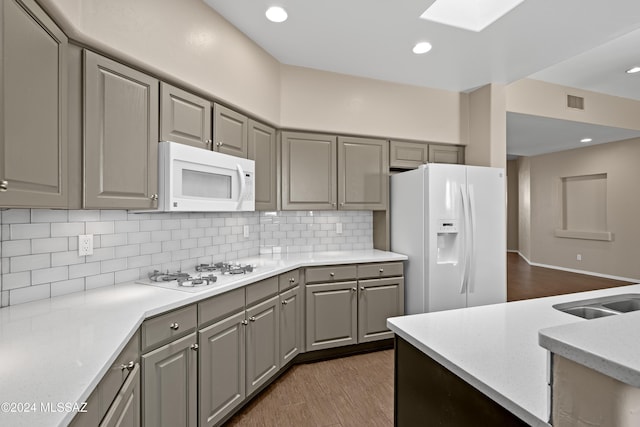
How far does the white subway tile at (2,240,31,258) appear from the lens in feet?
4.97

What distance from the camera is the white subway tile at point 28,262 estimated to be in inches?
60.9

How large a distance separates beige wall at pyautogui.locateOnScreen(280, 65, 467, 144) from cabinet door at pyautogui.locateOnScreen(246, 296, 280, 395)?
176 cm

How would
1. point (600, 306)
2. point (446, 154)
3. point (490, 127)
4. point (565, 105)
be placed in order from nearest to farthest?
point (600, 306), point (490, 127), point (446, 154), point (565, 105)

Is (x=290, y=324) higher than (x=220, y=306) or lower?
lower

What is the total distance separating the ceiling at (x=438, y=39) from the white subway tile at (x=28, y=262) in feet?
6.23

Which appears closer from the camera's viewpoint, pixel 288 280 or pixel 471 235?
pixel 288 280

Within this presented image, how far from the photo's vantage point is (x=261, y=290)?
2.34 meters

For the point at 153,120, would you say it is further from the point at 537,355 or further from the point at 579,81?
the point at 579,81

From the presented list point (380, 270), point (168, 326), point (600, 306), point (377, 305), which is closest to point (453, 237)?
point (380, 270)

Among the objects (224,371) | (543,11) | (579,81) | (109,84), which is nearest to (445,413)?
(224,371)

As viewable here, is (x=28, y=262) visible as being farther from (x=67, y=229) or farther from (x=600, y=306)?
(x=600, y=306)

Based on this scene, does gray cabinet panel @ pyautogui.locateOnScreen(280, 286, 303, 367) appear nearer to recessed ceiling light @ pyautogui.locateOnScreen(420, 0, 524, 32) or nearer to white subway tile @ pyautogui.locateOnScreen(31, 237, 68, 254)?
white subway tile @ pyautogui.locateOnScreen(31, 237, 68, 254)

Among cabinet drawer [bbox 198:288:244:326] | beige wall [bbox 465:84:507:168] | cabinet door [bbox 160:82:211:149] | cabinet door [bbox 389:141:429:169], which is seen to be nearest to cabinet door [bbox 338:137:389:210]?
cabinet door [bbox 389:141:429:169]

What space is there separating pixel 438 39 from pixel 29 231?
10.2 ft
